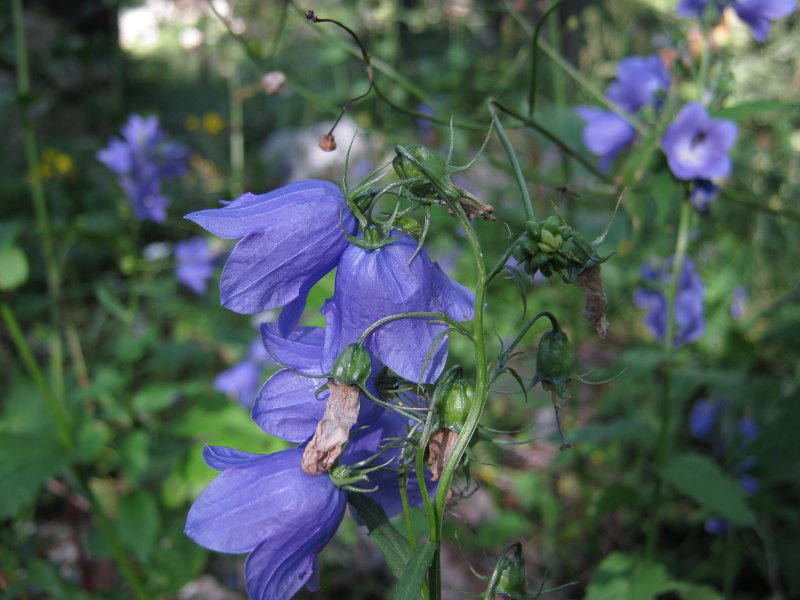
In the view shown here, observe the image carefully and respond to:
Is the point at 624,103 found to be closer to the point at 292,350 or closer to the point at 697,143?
the point at 697,143

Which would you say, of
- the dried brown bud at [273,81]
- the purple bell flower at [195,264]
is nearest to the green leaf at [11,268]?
the dried brown bud at [273,81]

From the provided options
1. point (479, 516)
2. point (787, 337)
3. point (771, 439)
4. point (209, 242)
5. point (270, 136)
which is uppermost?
point (787, 337)

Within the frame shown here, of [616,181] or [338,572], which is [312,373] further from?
[338,572]

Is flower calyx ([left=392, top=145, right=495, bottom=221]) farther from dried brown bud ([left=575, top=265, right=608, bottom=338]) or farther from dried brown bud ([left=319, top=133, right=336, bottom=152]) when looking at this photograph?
dried brown bud ([left=319, top=133, right=336, bottom=152])

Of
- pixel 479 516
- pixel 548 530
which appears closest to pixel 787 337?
pixel 548 530

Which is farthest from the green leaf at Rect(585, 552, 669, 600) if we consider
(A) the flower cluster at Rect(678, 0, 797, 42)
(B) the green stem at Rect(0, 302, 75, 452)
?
(B) the green stem at Rect(0, 302, 75, 452)
